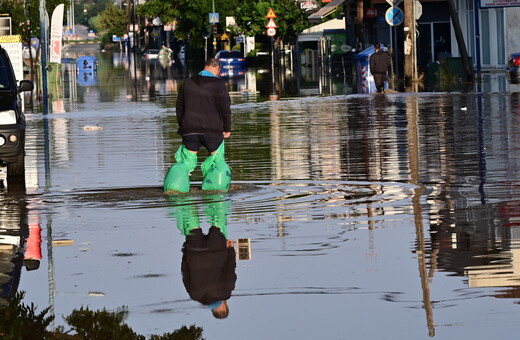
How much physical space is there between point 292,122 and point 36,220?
14729 mm

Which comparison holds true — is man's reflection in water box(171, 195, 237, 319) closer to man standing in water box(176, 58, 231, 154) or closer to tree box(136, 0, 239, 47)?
man standing in water box(176, 58, 231, 154)

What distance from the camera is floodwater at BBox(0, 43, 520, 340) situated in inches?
303

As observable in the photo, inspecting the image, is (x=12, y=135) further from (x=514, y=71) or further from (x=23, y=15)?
(x=23, y=15)

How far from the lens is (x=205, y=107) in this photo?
14.2 metres

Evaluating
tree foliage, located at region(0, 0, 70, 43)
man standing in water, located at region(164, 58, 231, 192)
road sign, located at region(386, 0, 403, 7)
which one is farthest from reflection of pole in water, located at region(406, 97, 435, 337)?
tree foliage, located at region(0, 0, 70, 43)

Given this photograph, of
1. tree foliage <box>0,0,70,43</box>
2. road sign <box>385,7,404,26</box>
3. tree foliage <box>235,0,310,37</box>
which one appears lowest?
road sign <box>385,7,404,26</box>

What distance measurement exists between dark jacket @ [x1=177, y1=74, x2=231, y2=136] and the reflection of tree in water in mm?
6696

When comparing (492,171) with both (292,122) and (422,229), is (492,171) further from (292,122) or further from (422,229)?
(292,122)

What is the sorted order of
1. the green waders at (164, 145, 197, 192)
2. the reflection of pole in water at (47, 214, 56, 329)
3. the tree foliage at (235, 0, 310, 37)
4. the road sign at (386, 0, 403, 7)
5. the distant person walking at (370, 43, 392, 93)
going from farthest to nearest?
the tree foliage at (235, 0, 310, 37) → the road sign at (386, 0, 403, 7) → the distant person walking at (370, 43, 392, 93) → the green waders at (164, 145, 197, 192) → the reflection of pole in water at (47, 214, 56, 329)

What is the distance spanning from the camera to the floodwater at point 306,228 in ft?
25.2

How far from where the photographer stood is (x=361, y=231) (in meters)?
11.1

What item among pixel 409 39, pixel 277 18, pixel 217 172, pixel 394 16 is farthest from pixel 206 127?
pixel 277 18

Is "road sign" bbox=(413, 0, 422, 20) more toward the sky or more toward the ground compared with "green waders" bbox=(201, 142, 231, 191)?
more toward the sky

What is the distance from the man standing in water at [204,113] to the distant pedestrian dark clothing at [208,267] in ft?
9.66
